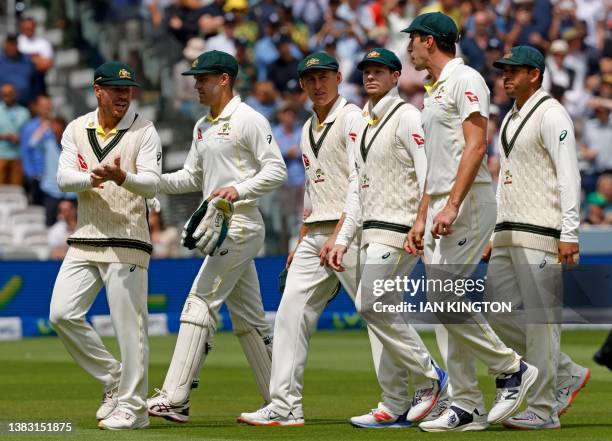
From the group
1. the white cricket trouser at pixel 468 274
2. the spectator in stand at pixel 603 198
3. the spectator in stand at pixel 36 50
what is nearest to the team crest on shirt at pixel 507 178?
the white cricket trouser at pixel 468 274

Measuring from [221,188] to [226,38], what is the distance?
45.9 ft

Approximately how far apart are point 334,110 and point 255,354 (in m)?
1.88

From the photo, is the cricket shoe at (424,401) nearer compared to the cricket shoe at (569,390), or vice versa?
the cricket shoe at (424,401)

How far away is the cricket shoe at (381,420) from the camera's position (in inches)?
383

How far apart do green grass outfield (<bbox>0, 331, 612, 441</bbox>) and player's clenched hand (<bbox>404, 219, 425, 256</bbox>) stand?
3.87 ft

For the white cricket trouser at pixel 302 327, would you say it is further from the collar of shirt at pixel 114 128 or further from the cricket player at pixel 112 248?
the collar of shirt at pixel 114 128

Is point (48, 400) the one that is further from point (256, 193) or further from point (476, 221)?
point (476, 221)

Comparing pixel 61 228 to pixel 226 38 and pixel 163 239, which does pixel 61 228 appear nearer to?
pixel 163 239

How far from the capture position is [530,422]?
9.40 meters

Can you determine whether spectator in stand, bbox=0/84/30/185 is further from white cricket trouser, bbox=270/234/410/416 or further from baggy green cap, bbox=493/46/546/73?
baggy green cap, bbox=493/46/546/73

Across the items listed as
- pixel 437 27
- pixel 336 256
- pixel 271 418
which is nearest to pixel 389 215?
pixel 336 256

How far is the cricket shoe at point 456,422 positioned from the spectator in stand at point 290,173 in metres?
11.5

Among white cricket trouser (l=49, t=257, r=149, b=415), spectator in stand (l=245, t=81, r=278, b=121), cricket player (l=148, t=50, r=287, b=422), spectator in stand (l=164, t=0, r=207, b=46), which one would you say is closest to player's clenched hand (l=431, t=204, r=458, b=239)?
cricket player (l=148, t=50, r=287, b=422)

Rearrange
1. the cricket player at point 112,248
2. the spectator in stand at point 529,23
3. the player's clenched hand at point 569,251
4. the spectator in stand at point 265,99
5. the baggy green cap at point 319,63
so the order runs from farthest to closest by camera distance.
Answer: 1. the spectator in stand at point 529,23
2. the spectator in stand at point 265,99
3. the baggy green cap at point 319,63
4. the cricket player at point 112,248
5. the player's clenched hand at point 569,251
